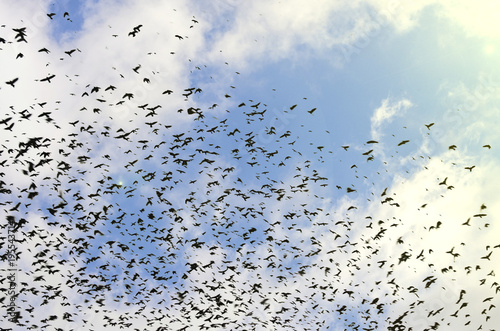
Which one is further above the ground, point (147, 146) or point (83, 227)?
point (147, 146)

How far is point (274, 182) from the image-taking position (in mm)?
27297

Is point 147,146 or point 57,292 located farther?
point 57,292

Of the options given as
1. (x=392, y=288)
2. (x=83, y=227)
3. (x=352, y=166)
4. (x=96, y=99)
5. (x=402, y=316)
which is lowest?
(x=402, y=316)

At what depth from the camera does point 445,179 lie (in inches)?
949

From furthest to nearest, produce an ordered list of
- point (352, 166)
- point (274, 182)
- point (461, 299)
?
point (274, 182) < point (352, 166) < point (461, 299)

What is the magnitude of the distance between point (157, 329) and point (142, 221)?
796cm

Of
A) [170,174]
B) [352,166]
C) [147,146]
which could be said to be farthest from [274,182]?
[147,146]

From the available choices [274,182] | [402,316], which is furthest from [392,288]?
[274,182]

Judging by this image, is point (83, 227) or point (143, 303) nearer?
point (83, 227)

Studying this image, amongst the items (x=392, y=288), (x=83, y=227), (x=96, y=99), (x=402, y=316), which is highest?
(x=96, y=99)

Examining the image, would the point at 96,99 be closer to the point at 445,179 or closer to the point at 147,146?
the point at 147,146

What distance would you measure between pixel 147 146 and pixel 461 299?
21722mm

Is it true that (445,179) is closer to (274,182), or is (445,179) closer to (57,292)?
(274,182)

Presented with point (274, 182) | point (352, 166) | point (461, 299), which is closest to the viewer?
point (461, 299)
